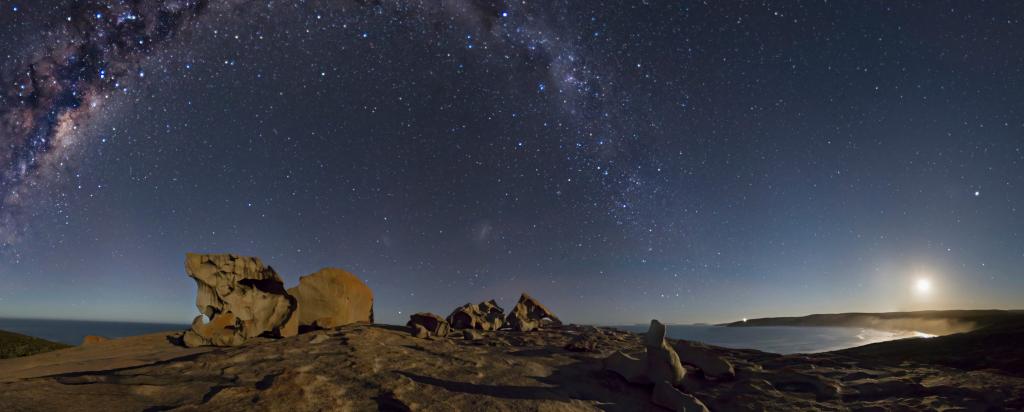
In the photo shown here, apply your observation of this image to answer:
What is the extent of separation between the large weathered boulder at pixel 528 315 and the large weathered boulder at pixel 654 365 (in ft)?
16.4

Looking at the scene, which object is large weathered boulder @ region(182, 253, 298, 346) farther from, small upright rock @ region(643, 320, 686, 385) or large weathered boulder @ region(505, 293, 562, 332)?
small upright rock @ region(643, 320, 686, 385)

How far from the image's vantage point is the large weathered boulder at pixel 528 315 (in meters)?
12.2

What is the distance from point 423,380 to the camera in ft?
21.1

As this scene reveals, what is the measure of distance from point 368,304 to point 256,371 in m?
5.77

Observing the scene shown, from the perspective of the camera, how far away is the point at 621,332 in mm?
13141

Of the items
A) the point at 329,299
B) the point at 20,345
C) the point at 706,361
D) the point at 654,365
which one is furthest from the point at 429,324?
the point at 20,345

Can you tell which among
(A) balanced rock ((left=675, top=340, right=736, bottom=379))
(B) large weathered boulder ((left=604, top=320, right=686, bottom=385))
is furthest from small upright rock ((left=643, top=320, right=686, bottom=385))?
(A) balanced rock ((left=675, top=340, right=736, bottom=379))

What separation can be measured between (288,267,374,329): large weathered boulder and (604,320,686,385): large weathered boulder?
6.76 m

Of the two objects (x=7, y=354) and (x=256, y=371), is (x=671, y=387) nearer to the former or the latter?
(x=256, y=371)

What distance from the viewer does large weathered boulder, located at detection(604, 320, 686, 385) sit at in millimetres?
6977

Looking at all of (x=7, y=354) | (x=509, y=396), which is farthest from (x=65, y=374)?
(x=7, y=354)

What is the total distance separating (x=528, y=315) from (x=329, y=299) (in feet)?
18.9

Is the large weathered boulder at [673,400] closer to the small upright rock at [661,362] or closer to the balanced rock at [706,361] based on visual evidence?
the small upright rock at [661,362]

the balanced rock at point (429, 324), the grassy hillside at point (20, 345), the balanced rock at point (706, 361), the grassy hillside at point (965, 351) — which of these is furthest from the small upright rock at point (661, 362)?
the grassy hillside at point (20, 345)
